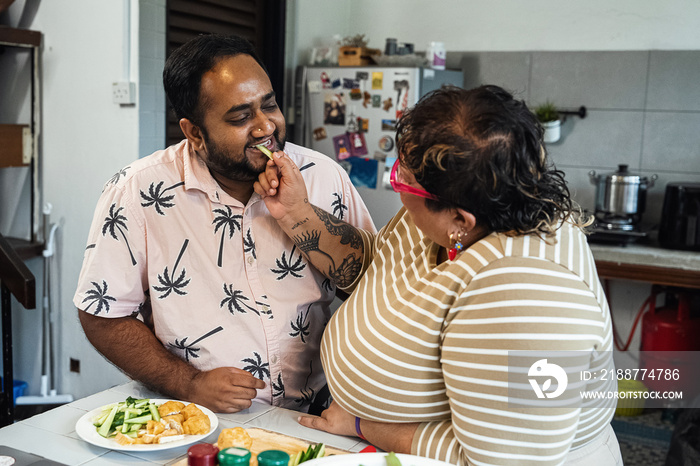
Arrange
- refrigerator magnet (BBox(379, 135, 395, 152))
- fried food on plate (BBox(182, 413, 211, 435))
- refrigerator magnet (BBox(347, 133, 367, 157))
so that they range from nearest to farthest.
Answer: fried food on plate (BBox(182, 413, 211, 435)) < refrigerator magnet (BBox(379, 135, 395, 152)) < refrigerator magnet (BBox(347, 133, 367, 157))

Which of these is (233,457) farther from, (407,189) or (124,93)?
(124,93)

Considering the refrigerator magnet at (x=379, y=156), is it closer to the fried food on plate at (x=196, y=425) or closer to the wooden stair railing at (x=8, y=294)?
the wooden stair railing at (x=8, y=294)

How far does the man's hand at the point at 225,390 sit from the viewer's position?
134 centimetres

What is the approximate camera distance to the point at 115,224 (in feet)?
4.84

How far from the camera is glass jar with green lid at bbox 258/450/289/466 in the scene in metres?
1.01

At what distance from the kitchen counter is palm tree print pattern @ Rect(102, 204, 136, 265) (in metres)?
2.50

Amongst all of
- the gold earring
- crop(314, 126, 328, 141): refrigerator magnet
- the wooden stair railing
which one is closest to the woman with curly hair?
the gold earring

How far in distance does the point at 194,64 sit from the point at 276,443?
0.84 meters

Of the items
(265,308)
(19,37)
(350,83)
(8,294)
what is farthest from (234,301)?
(350,83)

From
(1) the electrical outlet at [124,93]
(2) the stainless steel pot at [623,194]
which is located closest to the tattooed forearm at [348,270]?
(1) the electrical outlet at [124,93]

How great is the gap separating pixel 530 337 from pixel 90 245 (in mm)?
1005

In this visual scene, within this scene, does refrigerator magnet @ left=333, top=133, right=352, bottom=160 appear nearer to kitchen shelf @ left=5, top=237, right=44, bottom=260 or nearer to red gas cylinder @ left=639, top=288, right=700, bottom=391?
kitchen shelf @ left=5, top=237, right=44, bottom=260

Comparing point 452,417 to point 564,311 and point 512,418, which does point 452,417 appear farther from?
point 564,311

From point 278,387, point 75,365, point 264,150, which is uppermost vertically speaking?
point 264,150
